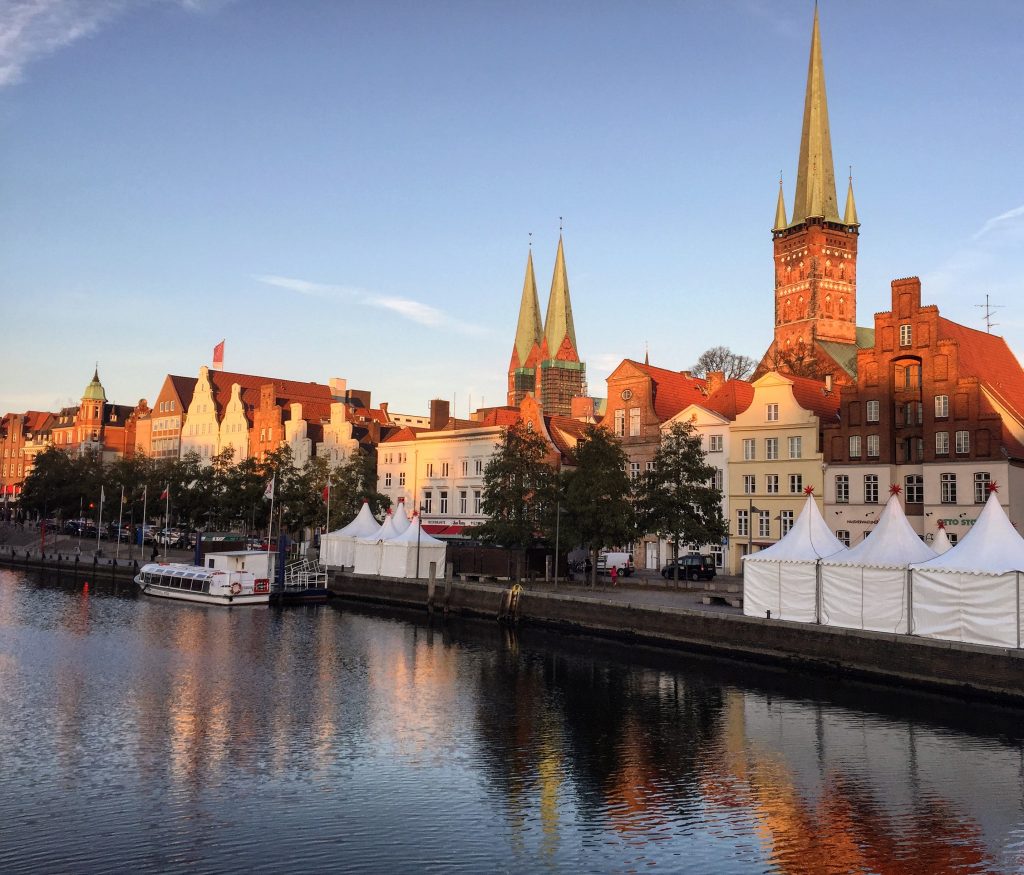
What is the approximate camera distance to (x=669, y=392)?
265ft

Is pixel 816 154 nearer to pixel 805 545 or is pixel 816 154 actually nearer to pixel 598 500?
pixel 598 500

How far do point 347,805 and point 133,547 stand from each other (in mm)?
85930

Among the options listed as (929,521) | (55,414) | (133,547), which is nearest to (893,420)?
(929,521)

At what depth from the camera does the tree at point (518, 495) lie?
215 feet

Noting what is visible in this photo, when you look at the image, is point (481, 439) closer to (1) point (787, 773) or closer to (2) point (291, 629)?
(2) point (291, 629)

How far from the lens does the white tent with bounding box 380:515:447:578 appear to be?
66750mm

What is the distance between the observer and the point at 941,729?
3097 centimetres

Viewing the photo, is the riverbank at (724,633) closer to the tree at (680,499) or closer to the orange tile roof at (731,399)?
the tree at (680,499)

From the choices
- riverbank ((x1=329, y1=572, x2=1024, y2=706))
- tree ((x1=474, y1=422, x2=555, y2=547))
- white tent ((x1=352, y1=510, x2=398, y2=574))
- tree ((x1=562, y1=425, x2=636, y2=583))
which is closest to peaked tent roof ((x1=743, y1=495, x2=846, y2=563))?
riverbank ((x1=329, y1=572, x2=1024, y2=706))

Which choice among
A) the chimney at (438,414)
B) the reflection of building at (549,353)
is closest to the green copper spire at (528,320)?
the reflection of building at (549,353)

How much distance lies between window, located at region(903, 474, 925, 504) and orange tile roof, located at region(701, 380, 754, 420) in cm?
1417

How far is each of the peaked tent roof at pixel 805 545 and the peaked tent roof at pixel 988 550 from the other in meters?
5.75

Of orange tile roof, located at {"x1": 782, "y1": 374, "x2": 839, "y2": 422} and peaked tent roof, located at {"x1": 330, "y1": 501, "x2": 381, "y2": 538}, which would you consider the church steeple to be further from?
peaked tent roof, located at {"x1": 330, "y1": 501, "x2": 381, "y2": 538}


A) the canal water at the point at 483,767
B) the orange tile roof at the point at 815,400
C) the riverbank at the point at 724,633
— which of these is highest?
the orange tile roof at the point at 815,400
